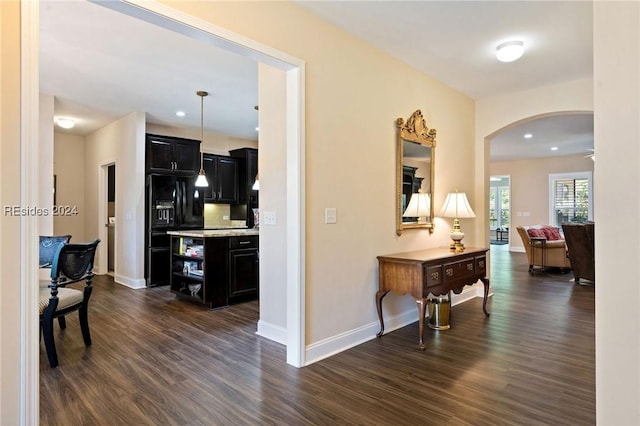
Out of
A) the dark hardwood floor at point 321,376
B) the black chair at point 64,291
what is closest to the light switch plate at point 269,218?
the dark hardwood floor at point 321,376

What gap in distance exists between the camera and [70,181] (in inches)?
279

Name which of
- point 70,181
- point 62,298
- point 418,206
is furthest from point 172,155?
point 418,206

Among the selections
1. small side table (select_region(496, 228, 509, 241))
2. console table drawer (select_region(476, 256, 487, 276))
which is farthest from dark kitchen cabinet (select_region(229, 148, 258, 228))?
small side table (select_region(496, 228, 509, 241))

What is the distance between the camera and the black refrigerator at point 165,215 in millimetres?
5793

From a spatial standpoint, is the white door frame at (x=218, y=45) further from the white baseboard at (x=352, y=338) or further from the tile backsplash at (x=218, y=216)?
the tile backsplash at (x=218, y=216)

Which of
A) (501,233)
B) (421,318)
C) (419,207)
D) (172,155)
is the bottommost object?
(421,318)

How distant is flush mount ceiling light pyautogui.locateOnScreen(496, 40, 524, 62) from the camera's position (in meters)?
Result: 3.34

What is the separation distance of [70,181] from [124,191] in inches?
79.5

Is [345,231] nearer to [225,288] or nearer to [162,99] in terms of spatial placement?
[225,288]

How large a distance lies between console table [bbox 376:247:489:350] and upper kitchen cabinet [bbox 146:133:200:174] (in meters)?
4.27

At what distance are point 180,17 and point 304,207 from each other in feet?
4.71

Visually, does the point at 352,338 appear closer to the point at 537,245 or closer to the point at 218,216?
the point at 218,216

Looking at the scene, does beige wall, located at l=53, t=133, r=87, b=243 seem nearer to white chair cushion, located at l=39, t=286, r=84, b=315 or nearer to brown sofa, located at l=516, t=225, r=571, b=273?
white chair cushion, located at l=39, t=286, r=84, b=315

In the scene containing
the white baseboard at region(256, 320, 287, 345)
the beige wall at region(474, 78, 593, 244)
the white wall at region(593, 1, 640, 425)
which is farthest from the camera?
the beige wall at region(474, 78, 593, 244)
